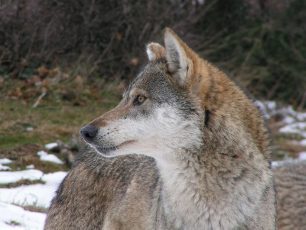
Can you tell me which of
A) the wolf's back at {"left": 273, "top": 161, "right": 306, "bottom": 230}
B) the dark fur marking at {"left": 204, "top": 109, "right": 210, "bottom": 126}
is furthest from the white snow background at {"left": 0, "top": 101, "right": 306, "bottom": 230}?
the dark fur marking at {"left": 204, "top": 109, "right": 210, "bottom": 126}

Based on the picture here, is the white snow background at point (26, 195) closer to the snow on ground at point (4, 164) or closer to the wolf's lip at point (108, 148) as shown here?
the snow on ground at point (4, 164)

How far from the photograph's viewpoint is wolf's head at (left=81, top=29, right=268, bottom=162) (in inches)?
189

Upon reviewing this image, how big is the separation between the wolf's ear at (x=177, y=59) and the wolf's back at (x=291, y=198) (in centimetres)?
194

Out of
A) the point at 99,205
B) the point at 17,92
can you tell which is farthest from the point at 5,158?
the point at 99,205

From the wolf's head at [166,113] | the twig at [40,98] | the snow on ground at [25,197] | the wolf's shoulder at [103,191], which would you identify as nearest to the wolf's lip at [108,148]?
the wolf's head at [166,113]

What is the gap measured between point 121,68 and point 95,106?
262cm

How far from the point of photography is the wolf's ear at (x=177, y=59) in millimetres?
4809

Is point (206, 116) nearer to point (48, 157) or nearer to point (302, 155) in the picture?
point (48, 157)

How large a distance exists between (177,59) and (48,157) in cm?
606

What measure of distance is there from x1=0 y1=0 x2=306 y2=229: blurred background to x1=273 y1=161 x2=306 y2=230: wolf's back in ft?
11.4

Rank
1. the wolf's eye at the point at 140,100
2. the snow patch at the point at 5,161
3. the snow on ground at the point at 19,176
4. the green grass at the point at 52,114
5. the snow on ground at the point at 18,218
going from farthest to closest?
the green grass at the point at 52,114
the snow patch at the point at 5,161
the snow on ground at the point at 19,176
the snow on ground at the point at 18,218
the wolf's eye at the point at 140,100

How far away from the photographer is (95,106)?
46.9 feet

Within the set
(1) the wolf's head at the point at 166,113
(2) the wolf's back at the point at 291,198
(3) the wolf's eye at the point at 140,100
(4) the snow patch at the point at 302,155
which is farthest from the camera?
(4) the snow patch at the point at 302,155

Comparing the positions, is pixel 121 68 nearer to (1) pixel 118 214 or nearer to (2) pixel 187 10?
(2) pixel 187 10
